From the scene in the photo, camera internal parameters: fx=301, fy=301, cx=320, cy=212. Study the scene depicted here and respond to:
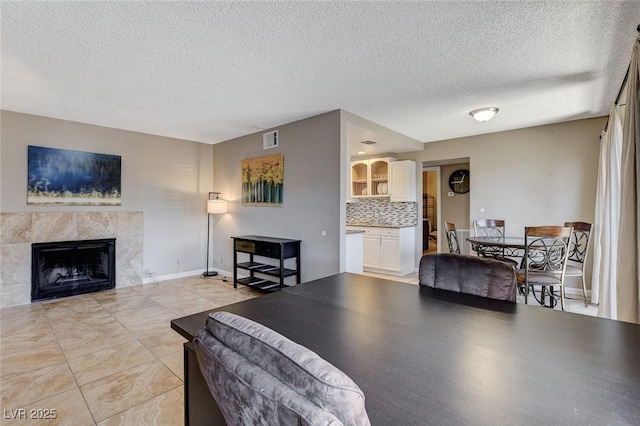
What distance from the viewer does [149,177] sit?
5.00m

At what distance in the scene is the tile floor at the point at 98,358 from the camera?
1.91 meters

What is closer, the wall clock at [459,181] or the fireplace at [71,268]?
the fireplace at [71,268]

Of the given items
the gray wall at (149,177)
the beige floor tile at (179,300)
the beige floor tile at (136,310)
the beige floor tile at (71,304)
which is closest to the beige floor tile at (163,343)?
the beige floor tile at (136,310)

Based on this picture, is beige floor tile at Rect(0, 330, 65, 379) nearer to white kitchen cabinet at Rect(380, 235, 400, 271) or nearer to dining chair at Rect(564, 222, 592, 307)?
white kitchen cabinet at Rect(380, 235, 400, 271)

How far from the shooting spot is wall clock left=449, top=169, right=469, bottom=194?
20.5 ft

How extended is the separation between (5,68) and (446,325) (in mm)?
3950

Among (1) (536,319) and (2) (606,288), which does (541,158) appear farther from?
(1) (536,319)

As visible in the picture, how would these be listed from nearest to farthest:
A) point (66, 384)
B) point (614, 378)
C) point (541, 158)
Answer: point (614, 378) < point (66, 384) < point (541, 158)

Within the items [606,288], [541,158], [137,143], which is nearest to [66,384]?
[137,143]

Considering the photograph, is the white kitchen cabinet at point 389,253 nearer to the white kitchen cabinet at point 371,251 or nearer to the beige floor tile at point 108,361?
the white kitchen cabinet at point 371,251

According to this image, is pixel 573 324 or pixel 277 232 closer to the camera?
pixel 573 324

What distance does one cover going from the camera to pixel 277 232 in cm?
457

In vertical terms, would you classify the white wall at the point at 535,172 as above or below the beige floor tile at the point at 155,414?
above

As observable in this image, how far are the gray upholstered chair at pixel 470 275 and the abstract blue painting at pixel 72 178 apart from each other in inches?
189
